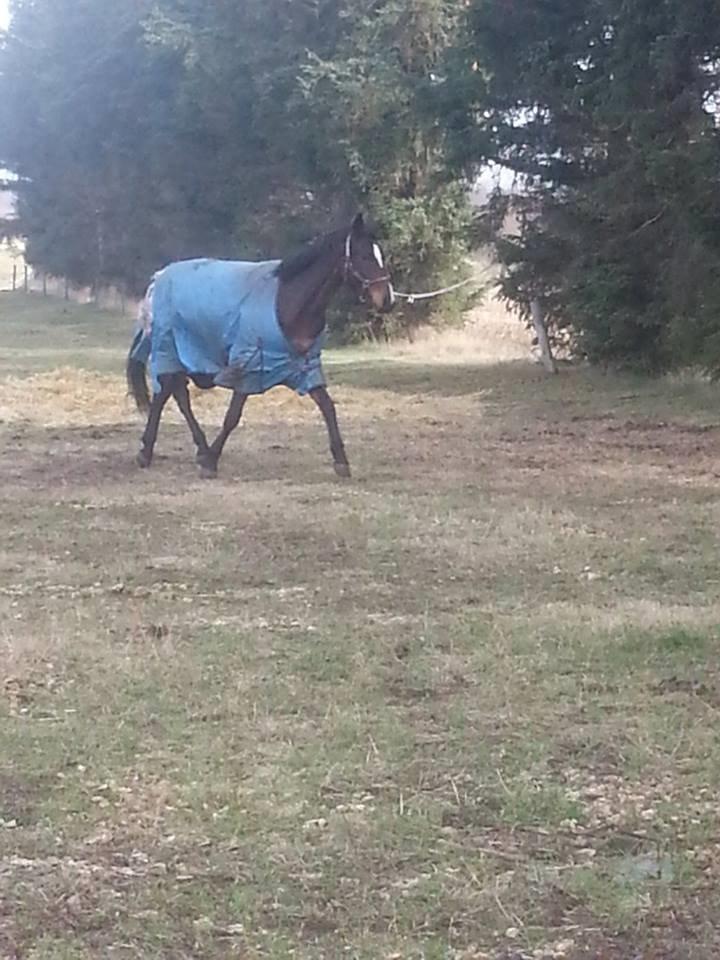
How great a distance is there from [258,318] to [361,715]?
5821 mm

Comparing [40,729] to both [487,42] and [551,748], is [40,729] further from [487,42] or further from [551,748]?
[487,42]

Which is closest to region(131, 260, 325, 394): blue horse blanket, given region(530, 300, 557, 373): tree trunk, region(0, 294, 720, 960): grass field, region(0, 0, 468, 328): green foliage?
region(0, 294, 720, 960): grass field

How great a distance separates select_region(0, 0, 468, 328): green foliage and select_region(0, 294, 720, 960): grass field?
12.2 m

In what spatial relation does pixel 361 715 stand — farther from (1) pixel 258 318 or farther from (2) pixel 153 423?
(2) pixel 153 423

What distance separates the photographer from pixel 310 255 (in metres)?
10.3

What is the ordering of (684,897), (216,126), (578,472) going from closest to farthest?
(684,897), (578,472), (216,126)

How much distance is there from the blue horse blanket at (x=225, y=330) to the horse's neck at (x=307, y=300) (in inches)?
2.1

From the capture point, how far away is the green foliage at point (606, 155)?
1463cm

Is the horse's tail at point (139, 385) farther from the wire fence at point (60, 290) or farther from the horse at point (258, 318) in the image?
the wire fence at point (60, 290)

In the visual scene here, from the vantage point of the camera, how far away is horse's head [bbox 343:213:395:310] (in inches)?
394

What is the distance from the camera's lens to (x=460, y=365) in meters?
21.5

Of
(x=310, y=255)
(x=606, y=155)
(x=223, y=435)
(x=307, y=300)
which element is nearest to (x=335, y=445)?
(x=223, y=435)

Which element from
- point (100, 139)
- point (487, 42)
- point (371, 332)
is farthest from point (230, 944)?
point (100, 139)

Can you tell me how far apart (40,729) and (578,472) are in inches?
251
